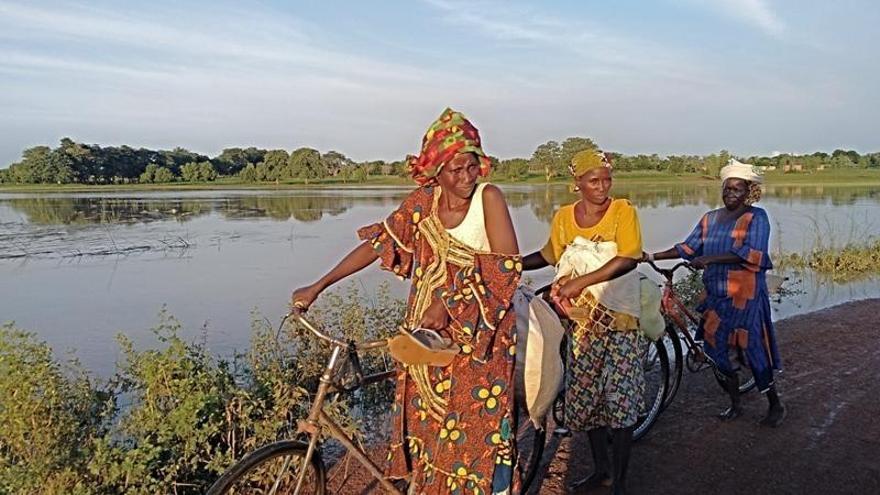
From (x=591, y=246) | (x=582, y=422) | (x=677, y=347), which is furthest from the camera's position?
(x=677, y=347)

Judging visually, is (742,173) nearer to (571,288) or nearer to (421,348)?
(571,288)

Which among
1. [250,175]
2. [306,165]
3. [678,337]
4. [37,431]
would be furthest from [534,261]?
[250,175]

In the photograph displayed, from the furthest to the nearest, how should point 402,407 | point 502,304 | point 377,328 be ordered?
point 377,328 → point 402,407 → point 502,304

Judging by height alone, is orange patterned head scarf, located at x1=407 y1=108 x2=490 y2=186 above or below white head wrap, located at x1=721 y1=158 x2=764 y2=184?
above

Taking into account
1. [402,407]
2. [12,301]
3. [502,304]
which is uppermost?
[502,304]

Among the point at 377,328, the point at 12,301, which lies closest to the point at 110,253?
the point at 12,301

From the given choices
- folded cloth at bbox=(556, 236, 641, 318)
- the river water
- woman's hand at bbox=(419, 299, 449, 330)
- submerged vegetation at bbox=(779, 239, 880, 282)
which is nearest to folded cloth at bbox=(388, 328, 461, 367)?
woman's hand at bbox=(419, 299, 449, 330)

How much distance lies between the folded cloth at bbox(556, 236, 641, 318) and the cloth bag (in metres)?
0.48

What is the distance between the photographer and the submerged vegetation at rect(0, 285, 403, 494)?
10.3ft

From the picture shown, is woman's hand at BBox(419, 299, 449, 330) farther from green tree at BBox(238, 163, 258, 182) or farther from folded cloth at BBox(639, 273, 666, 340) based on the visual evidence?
green tree at BBox(238, 163, 258, 182)

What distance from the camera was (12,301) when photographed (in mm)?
9438

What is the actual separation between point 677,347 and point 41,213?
24.1m

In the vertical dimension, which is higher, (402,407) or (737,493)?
(402,407)

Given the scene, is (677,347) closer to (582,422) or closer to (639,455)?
(639,455)
